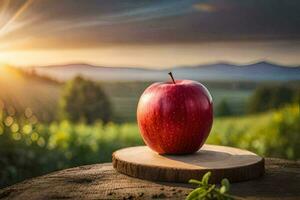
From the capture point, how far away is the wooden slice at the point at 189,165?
1690 millimetres

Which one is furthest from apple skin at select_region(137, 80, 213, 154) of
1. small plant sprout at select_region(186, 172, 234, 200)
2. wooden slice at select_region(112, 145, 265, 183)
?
small plant sprout at select_region(186, 172, 234, 200)

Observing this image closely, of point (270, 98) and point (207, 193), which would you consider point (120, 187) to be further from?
point (270, 98)

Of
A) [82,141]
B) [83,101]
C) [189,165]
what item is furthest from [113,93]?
[189,165]

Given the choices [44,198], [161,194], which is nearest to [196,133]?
[161,194]

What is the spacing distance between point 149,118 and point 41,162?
7.94 feet

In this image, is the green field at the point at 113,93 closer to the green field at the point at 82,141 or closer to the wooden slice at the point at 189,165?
the green field at the point at 82,141

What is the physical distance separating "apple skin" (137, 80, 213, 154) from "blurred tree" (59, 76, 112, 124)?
414 cm

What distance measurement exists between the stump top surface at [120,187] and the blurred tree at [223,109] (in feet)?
14.1

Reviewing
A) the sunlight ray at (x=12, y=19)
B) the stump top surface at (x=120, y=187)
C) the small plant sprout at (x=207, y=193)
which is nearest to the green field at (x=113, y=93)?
the sunlight ray at (x=12, y=19)

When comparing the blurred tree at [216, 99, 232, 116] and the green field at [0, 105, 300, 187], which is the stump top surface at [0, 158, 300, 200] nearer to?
the green field at [0, 105, 300, 187]

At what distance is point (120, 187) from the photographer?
1655 mm

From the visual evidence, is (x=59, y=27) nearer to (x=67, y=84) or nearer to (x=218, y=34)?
(x=67, y=84)

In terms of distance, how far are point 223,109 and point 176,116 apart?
4.39 meters

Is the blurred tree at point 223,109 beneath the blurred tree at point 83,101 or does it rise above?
beneath
